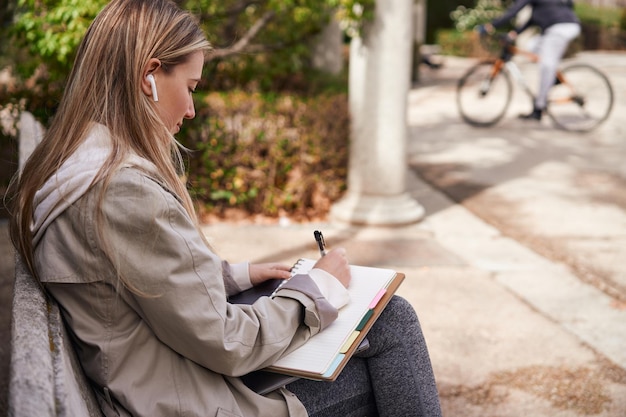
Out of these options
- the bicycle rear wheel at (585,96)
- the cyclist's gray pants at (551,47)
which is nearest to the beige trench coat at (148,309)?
the cyclist's gray pants at (551,47)

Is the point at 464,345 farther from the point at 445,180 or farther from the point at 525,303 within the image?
the point at 445,180

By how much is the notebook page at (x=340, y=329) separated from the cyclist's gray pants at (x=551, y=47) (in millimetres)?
7524

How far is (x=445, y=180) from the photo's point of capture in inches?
296

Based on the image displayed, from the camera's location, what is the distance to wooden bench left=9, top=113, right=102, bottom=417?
123cm

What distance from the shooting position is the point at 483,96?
9.96m

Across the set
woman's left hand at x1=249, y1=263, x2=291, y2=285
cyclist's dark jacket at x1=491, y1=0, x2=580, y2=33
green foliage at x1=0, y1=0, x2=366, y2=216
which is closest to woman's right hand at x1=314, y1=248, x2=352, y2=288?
woman's left hand at x1=249, y1=263, x2=291, y2=285

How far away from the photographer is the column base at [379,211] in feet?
19.7

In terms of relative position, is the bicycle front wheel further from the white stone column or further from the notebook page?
the notebook page

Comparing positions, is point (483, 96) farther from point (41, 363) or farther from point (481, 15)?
point (481, 15)

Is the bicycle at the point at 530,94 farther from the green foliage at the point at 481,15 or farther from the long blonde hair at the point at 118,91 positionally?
the green foliage at the point at 481,15

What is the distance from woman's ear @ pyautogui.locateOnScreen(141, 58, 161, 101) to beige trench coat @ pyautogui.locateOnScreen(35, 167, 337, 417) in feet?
0.75

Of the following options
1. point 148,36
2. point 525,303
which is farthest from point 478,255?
point 148,36

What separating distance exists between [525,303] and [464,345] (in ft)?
2.41

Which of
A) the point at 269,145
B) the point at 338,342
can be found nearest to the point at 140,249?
the point at 338,342
